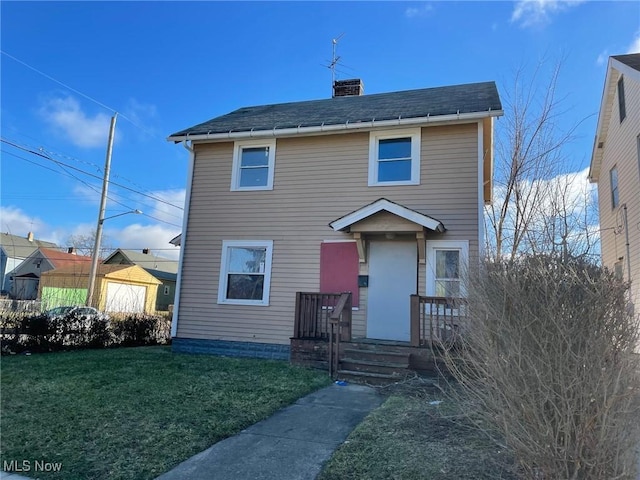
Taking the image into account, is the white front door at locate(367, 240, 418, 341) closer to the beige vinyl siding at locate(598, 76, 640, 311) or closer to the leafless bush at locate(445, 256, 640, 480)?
the beige vinyl siding at locate(598, 76, 640, 311)

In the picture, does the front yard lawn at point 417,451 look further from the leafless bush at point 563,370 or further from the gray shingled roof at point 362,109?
the gray shingled roof at point 362,109

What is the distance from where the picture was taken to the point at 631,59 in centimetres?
1122

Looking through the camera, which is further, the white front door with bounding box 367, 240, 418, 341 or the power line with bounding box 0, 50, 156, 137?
the power line with bounding box 0, 50, 156, 137

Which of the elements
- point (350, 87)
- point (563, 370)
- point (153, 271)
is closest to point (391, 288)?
point (563, 370)

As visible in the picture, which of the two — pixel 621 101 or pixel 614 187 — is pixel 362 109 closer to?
pixel 621 101

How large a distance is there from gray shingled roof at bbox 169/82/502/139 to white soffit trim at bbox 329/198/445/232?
82.0 inches

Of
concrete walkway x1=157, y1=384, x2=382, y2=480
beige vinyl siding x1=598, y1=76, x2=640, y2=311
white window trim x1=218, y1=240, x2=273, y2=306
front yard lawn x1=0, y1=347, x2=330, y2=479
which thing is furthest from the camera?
beige vinyl siding x1=598, y1=76, x2=640, y2=311

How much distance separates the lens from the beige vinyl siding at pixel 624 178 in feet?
35.2

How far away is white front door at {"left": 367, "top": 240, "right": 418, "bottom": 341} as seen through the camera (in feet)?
28.4

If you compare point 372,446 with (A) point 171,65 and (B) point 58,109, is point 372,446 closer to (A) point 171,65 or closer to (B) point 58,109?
(A) point 171,65

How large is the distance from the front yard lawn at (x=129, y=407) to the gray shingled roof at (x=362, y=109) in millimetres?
5630

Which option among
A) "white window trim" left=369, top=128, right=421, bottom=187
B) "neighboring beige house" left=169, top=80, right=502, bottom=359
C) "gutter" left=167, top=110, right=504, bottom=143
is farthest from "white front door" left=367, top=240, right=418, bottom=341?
"gutter" left=167, top=110, right=504, bottom=143

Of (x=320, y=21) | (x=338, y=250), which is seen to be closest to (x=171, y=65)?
(x=320, y=21)

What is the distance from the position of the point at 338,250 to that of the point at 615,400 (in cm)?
670
